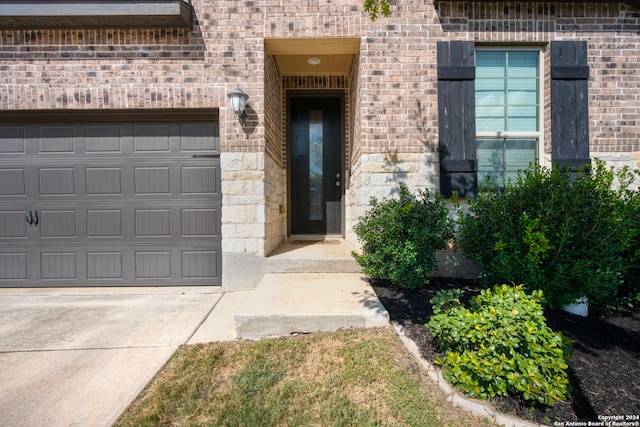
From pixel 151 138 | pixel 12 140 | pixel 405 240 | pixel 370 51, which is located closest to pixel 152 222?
pixel 151 138

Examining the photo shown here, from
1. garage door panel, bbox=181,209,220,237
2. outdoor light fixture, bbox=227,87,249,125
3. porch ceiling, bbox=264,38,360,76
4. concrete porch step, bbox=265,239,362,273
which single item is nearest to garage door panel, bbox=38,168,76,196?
garage door panel, bbox=181,209,220,237

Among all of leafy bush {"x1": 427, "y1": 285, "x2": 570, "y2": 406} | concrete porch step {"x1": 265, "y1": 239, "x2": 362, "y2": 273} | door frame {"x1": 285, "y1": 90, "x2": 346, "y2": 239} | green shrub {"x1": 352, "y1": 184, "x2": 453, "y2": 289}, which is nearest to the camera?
leafy bush {"x1": 427, "y1": 285, "x2": 570, "y2": 406}

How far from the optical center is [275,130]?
539 cm

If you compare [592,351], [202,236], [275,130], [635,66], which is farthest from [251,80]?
[635,66]

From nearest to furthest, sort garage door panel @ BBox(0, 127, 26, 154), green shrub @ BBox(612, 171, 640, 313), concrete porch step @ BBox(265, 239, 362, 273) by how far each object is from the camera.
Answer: green shrub @ BBox(612, 171, 640, 313)
concrete porch step @ BBox(265, 239, 362, 273)
garage door panel @ BBox(0, 127, 26, 154)

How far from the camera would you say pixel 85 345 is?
112 inches

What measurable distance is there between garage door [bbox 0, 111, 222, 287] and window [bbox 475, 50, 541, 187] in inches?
166

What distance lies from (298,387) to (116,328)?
2.34 meters

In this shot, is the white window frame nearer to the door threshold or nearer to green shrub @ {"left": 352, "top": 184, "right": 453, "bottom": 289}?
green shrub @ {"left": 352, "top": 184, "right": 453, "bottom": 289}

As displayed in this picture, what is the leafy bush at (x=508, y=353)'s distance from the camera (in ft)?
6.02

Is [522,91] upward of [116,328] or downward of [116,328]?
upward

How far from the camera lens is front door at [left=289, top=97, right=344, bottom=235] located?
6.35 meters

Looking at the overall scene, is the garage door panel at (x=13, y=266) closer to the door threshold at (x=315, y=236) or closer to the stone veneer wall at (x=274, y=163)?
the stone veneer wall at (x=274, y=163)

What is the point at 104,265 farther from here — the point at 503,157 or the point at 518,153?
the point at 518,153
